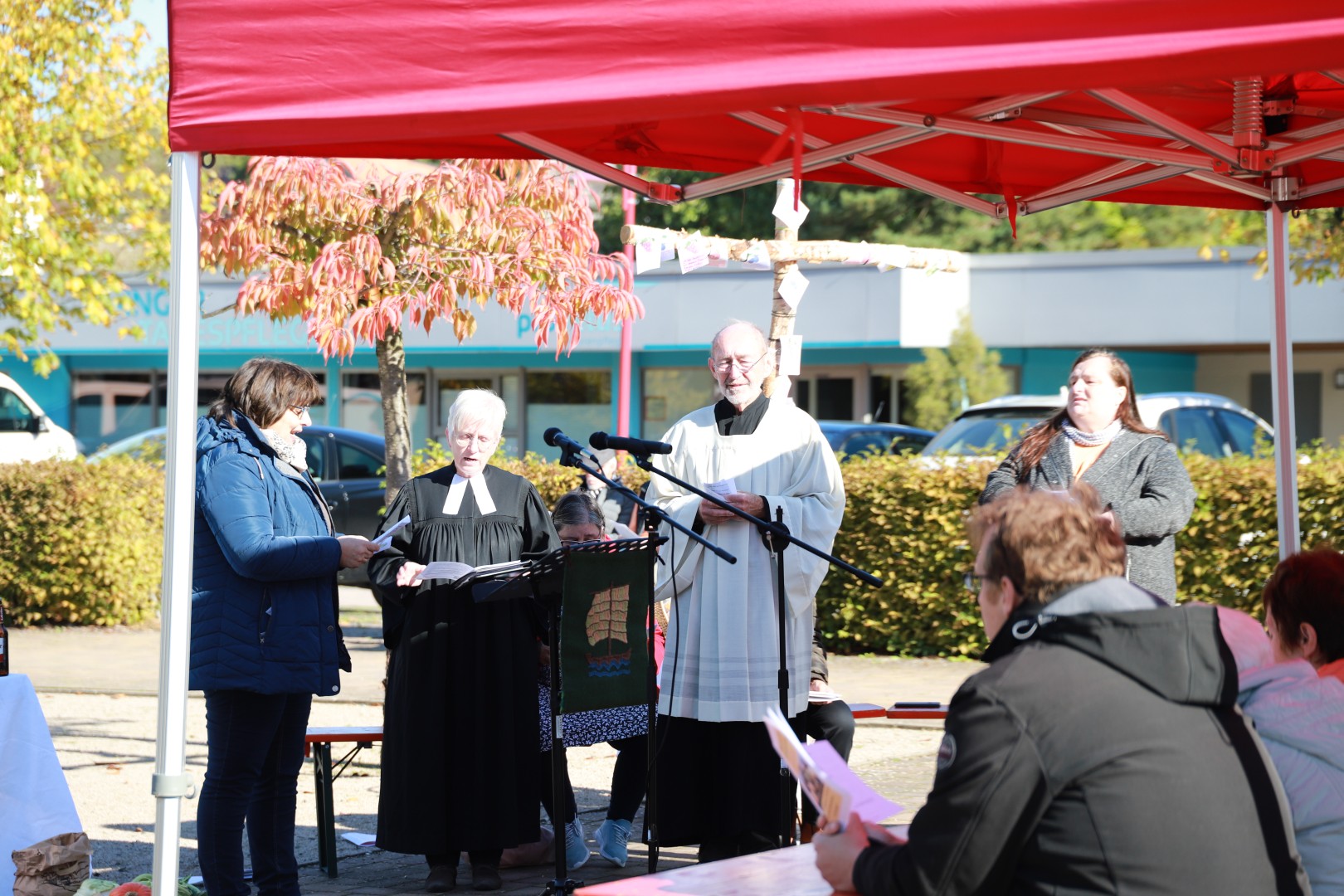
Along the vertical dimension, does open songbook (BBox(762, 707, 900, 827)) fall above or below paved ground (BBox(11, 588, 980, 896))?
above

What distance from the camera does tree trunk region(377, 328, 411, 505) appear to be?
367 inches

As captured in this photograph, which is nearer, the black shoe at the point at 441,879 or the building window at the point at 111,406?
the black shoe at the point at 441,879

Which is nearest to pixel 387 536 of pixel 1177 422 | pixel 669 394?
pixel 1177 422

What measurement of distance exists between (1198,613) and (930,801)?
54cm

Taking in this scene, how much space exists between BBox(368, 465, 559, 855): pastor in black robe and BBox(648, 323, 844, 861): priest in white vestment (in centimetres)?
56

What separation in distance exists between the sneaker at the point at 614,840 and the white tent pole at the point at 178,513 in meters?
2.26

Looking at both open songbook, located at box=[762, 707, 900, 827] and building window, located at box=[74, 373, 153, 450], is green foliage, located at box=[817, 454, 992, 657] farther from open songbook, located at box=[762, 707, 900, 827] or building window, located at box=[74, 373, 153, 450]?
building window, located at box=[74, 373, 153, 450]

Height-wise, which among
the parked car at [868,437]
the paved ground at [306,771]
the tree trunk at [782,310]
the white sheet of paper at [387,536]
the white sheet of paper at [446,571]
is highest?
the tree trunk at [782,310]

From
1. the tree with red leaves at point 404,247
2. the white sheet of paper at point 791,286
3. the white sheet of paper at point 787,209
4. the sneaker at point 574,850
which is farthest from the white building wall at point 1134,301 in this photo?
the sneaker at point 574,850

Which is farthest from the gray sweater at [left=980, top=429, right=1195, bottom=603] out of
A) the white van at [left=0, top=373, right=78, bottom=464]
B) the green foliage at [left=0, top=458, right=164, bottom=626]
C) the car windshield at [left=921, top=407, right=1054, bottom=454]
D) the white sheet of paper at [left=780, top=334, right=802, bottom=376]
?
the white van at [left=0, top=373, right=78, bottom=464]

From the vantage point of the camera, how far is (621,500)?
9.46m

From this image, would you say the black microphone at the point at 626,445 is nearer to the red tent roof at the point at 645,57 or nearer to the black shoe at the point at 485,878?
the red tent roof at the point at 645,57

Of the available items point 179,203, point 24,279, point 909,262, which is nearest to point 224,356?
point 24,279

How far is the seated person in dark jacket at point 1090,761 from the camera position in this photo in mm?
2305
